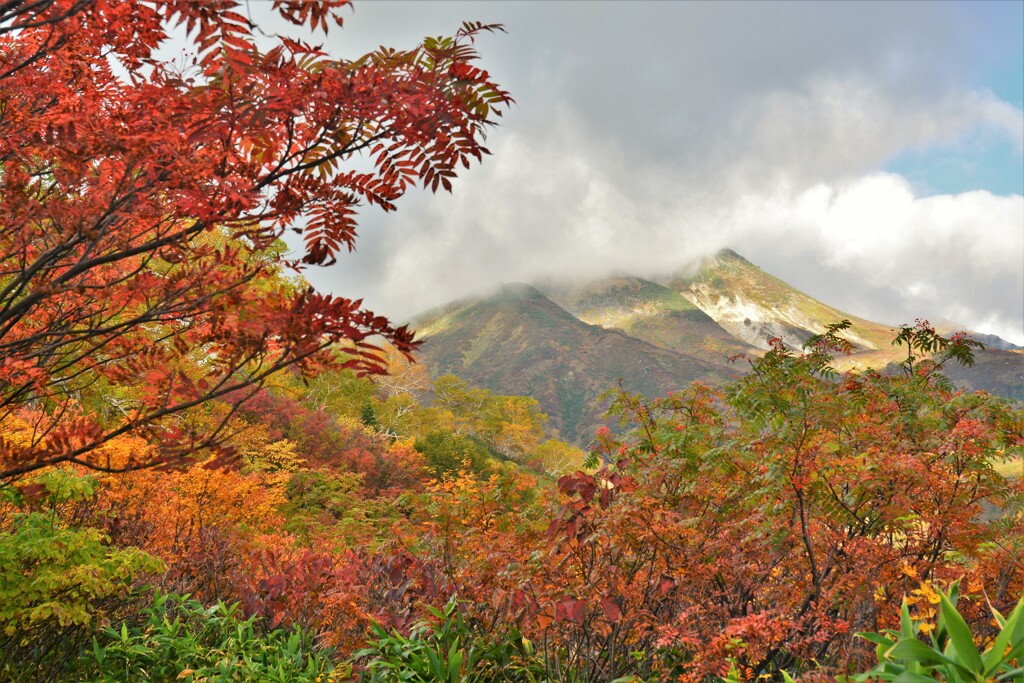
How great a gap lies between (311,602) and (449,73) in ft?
15.1

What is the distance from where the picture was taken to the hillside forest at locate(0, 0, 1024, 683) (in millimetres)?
2342

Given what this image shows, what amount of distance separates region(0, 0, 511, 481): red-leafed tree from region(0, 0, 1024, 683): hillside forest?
14mm

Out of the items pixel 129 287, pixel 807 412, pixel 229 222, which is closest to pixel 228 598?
pixel 129 287

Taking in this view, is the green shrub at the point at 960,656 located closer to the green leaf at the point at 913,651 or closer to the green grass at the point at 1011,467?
the green leaf at the point at 913,651

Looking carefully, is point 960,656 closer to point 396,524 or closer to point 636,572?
point 636,572

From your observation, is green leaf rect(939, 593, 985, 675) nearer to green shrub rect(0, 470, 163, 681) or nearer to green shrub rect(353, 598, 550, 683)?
green shrub rect(353, 598, 550, 683)

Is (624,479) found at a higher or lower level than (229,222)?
lower

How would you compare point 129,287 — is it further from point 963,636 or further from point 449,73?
point 963,636

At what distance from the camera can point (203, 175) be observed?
2336mm

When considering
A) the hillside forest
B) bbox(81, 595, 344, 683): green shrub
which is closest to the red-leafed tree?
the hillside forest

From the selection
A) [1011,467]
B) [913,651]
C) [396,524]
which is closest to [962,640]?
[913,651]

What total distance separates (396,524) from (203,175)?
15.3ft

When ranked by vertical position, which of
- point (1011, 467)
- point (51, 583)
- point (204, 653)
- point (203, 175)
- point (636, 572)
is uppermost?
point (1011, 467)

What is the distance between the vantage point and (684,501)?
5102 millimetres
